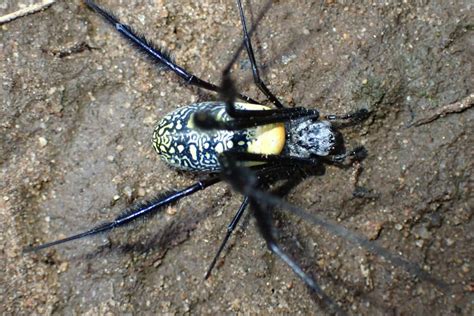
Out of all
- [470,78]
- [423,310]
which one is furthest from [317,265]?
[470,78]

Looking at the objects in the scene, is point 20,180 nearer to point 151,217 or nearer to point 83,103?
point 83,103

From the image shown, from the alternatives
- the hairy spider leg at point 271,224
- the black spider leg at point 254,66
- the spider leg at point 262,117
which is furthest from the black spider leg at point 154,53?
the hairy spider leg at point 271,224

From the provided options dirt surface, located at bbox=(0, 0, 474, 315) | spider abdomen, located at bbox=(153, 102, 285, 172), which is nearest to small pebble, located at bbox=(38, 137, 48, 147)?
dirt surface, located at bbox=(0, 0, 474, 315)

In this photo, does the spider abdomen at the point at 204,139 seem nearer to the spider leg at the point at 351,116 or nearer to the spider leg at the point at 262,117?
the spider leg at the point at 262,117

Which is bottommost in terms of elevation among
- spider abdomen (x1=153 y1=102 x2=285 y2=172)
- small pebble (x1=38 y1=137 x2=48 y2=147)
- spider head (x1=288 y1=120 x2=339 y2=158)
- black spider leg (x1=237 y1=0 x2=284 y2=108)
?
small pebble (x1=38 y1=137 x2=48 y2=147)

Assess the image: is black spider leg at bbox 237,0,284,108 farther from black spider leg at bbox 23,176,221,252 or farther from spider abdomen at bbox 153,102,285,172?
black spider leg at bbox 23,176,221,252

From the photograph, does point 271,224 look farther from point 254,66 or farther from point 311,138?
point 254,66

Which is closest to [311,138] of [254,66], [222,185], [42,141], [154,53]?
[254,66]
